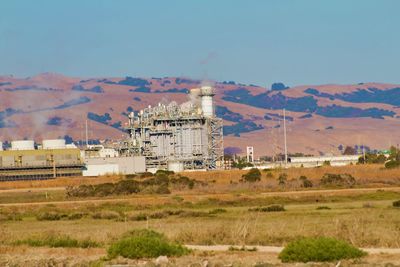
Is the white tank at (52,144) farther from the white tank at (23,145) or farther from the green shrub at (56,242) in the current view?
the green shrub at (56,242)

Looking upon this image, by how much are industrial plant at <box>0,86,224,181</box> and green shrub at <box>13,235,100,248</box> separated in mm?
93405

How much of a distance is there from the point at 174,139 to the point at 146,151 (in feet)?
15.6

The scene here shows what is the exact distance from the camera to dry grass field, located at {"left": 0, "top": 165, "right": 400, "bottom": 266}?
3164cm

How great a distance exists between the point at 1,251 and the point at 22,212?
27755 mm

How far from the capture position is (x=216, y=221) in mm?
46000

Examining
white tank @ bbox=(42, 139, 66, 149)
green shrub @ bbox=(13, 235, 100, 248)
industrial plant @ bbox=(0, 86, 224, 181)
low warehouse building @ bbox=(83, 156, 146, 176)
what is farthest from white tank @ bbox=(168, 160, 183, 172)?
green shrub @ bbox=(13, 235, 100, 248)

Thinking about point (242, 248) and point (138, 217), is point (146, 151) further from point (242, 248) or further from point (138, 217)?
point (242, 248)

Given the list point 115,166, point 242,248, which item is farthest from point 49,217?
point 115,166

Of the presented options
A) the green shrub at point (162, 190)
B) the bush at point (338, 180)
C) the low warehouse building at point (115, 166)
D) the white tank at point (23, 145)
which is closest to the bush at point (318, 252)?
the green shrub at point (162, 190)

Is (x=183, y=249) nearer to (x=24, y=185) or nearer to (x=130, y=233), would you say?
(x=130, y=233)

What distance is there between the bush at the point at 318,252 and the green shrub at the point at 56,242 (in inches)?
376

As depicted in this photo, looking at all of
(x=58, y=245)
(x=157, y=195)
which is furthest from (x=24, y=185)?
(x=58, y=245)

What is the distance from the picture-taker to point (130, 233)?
34219 mm

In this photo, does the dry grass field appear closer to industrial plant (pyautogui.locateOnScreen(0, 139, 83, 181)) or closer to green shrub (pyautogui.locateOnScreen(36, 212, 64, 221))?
green shrub (pyautogui.locateOnScreen(36, 212, 64, 221))
